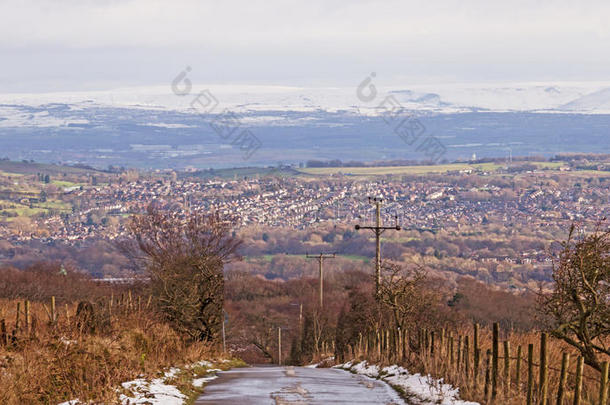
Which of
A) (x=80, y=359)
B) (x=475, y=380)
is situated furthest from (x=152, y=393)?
(x=475, y=380)

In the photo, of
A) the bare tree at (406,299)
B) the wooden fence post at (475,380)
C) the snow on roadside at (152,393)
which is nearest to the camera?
the snow on roadside at (152,393)

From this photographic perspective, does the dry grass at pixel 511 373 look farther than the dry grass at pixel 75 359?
Yes

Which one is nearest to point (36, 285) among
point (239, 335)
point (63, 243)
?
point (239, 335)

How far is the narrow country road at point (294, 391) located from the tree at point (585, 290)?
407 centimetres

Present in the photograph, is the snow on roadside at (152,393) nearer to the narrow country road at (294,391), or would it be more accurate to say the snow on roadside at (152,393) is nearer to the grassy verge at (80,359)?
the grassy verge at (80,359)

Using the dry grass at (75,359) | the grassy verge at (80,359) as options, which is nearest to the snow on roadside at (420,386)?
the grassy verge at (80,359)

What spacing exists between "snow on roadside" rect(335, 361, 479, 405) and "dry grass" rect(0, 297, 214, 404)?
5.43 meters

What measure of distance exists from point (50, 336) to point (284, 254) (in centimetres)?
17634

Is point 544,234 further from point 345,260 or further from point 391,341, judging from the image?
point 391,341

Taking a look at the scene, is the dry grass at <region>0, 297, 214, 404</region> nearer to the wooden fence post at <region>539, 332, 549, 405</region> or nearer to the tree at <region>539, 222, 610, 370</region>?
the wooden fence post at <region>539, 332, 549, 405</region>

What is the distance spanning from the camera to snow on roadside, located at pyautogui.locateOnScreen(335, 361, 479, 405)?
57.1ft

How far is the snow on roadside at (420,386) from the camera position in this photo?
17398 millimetres

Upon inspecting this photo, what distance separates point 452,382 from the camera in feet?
62.1

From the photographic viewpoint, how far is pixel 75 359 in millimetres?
15711
